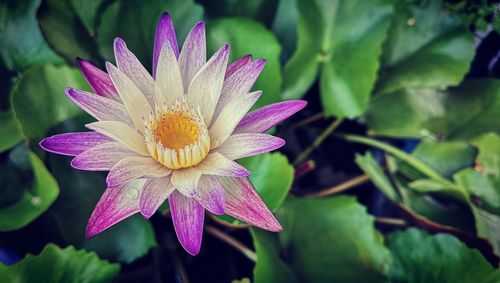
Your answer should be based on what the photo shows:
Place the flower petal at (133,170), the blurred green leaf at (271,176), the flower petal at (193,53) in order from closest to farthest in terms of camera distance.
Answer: the flower petal at (133,170) → the flower petal at (193,53) → the blurred green leaf at (271,176)

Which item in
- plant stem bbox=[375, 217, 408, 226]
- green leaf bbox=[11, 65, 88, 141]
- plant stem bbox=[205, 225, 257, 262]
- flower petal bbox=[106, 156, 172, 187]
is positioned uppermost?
flower petal bbox=[106, 156, 172, 187]

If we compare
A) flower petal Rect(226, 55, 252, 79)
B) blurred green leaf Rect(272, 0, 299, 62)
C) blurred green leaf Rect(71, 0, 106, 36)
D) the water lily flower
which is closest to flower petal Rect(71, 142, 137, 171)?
the water lily flower

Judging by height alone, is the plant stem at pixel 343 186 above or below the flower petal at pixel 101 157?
below

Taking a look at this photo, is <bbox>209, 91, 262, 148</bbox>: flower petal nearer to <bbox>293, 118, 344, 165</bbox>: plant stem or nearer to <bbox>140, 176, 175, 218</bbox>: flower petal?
<bbox>140, 176, 175, 218</bbox>: flower petal

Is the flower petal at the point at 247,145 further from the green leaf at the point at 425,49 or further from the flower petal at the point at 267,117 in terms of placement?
the green leaf at the point at 425,49

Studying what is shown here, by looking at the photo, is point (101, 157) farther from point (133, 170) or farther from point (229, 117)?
point (229, 117)

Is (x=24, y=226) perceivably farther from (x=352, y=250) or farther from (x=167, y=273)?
(x=352, y=250)

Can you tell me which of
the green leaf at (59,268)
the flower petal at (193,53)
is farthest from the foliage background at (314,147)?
the flower petal at (193,53)
